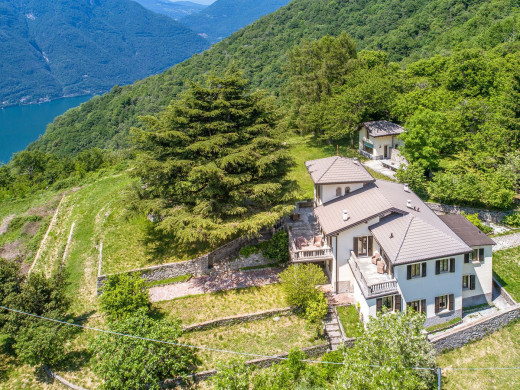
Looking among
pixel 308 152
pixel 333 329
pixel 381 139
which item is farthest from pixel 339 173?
pixel 308 152

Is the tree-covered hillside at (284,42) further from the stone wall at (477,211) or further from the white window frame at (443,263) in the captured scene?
the white window frame at (443,263)

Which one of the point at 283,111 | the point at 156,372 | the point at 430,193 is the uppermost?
the point at 283,111

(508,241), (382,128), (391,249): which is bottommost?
(508,241)

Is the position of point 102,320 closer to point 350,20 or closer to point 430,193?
point 430,193

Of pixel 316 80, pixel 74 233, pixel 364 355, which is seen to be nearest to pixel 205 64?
pixel 316 80

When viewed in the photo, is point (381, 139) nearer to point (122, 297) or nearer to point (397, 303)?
point (397, 303)

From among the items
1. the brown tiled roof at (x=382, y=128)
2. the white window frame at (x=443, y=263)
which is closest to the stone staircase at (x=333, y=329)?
the white window frame at (x=443, y=263)
